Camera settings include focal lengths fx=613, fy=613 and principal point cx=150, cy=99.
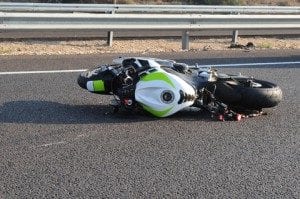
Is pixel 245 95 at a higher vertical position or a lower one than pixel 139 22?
lower

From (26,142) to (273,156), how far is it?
2.05 metres

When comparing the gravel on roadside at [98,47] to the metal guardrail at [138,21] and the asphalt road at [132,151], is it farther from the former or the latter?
the asphalt road at [132,151]

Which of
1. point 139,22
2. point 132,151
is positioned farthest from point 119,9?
point 132,151

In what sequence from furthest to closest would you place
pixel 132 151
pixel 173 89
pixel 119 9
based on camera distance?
pixel 119 9 < pixel 173 89 < pixel 132 151

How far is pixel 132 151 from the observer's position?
4984 millimetres

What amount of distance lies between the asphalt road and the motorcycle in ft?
0.48

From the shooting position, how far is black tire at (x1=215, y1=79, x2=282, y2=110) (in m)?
5.99

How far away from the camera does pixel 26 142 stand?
5.05m

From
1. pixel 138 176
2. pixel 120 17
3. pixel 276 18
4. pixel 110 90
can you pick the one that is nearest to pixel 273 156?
pixel 138 176

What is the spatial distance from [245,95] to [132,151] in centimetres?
155

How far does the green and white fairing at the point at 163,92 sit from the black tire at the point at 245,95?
1.09 feet

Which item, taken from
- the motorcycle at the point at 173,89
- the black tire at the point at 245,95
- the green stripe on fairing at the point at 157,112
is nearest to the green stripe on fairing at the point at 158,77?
the motorcycle at the point at 173,89

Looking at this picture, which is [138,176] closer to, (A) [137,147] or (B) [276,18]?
(A) [137,147]

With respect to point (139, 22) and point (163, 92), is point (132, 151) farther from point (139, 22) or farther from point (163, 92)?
point (139, 22)
